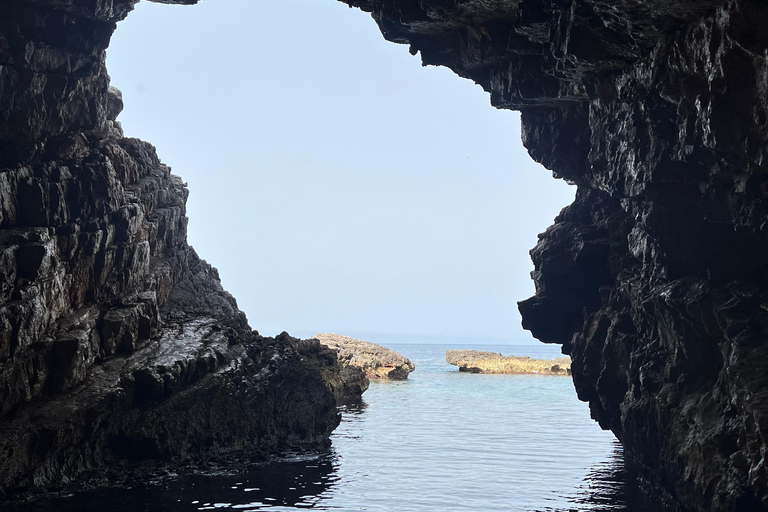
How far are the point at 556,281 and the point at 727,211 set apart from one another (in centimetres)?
1941

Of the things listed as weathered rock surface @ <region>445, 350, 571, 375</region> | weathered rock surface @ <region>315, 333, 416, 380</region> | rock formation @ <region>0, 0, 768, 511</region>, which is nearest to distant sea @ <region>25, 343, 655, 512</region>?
rock formation @ <region>0, 0, 768, 511</region>

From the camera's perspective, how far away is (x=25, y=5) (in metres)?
47.9

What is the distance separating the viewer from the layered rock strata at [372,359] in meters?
127

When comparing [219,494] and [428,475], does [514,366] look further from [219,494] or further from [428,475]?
[219,494]

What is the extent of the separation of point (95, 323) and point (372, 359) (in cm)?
8640

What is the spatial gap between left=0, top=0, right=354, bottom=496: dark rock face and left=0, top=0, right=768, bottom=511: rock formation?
150 millimetres

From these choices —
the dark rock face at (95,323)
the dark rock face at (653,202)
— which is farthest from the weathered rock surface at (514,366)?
the dark rock face at (653,202)

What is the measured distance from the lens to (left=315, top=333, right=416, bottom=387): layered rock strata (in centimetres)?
12700

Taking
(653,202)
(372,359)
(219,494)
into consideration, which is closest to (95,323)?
(219,494)

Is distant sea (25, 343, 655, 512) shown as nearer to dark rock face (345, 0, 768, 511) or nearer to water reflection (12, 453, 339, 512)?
water reflection (12, 453, 339, 512)

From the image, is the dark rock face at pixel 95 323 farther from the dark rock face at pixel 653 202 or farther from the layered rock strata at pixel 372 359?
the layered rock strata at pixel 372 359

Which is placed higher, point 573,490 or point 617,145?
point 617,145

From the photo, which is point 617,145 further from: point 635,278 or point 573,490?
point 573,490

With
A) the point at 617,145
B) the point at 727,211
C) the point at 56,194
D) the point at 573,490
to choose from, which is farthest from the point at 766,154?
the point at 56,194
